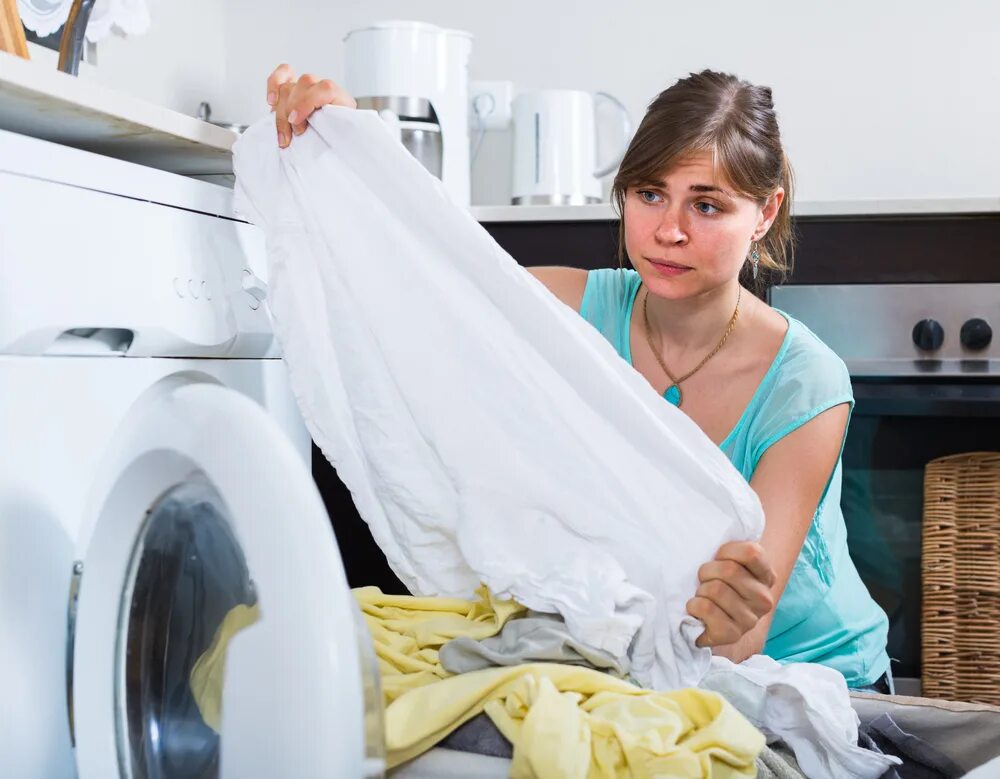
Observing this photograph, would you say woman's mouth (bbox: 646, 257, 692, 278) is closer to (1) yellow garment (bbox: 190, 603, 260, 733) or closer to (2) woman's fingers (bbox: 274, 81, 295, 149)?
(2) woman's fingers (bbox: 274, 81, 295, 149)

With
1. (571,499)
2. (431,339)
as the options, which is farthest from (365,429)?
(571,499)

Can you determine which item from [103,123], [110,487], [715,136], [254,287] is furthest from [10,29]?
[715,136]

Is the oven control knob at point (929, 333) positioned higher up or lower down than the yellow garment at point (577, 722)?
higher up

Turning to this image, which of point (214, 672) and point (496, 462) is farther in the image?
point (496, 462)

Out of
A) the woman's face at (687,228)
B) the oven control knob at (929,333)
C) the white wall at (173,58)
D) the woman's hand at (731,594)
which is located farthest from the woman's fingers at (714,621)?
the white wall at (173,58)

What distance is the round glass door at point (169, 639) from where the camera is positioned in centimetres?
82

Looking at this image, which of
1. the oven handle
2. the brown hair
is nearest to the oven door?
the oven handle

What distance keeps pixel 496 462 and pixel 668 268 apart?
387 mm

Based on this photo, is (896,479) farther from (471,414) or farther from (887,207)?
(471,414)

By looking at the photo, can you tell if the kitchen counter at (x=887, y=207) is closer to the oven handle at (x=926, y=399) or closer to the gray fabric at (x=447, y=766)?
the oven handle at (x=926, y=399)

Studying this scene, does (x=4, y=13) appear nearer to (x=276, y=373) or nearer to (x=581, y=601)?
(x=276, y=373)

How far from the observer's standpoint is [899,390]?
185 cm

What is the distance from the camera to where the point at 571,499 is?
97 cm

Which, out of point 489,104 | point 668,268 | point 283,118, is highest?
point 489,104
